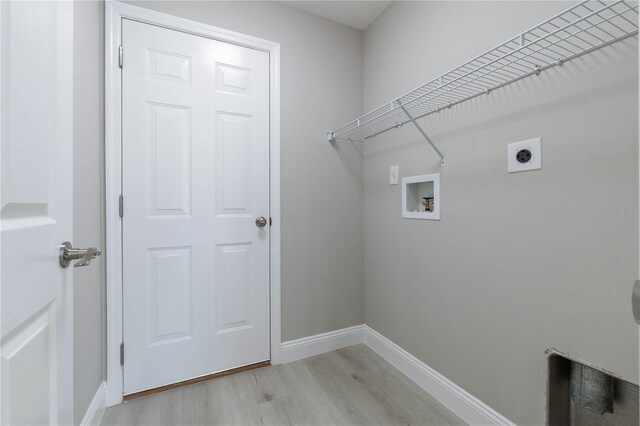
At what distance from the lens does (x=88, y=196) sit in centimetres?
130

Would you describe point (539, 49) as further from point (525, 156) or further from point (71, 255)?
point (71, 255)

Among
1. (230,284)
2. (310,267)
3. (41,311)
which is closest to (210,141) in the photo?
(230,284)

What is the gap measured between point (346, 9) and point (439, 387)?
239 cm

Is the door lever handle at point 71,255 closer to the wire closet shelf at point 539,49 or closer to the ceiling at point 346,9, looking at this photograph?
the wire closet shelf at point 539,49

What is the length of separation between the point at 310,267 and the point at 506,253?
1.18 meters

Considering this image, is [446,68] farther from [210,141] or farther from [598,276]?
[210,141]

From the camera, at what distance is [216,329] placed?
1745 millimetres

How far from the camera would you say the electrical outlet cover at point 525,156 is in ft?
3.64

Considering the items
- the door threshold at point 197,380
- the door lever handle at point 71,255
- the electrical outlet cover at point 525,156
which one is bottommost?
the door threshold at point 197,380

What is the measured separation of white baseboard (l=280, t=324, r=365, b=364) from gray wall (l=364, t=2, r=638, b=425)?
1.17 feet

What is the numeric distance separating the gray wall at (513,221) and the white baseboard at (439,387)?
42 millimetres

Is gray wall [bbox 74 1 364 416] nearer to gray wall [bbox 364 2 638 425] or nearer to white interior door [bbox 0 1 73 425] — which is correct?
gray wall [bbox 364 2 638 425]

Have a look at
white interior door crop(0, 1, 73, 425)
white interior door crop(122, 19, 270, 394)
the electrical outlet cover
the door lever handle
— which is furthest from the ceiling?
the door lever handle

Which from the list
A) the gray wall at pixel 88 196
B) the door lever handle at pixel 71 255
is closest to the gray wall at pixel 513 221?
the door lever handle at pixel 71 255
